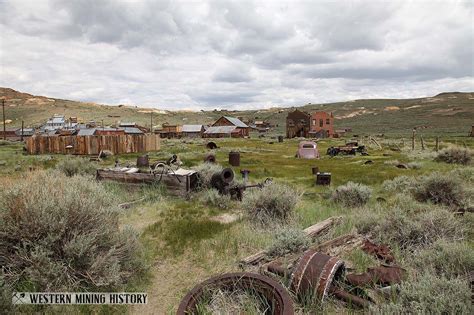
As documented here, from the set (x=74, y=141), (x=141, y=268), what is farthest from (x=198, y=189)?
(x=74, y=141)

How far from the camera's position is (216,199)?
8.56m

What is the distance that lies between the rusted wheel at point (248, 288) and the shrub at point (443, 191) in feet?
21.7

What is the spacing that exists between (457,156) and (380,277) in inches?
717

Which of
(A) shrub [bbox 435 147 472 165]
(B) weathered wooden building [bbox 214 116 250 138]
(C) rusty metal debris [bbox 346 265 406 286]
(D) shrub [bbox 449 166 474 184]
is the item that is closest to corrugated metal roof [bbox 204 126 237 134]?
(B) weathered wooden building [bbox 214 116 250 138]

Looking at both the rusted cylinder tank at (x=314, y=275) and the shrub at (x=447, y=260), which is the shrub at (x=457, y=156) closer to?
the shrub at (x=447, y=260)

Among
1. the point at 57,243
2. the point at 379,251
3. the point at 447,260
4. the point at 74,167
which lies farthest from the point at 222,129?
the point at 447,260

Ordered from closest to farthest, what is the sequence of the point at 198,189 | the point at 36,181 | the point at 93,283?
the point at 93,283 < the point at 36,181 < the point at 198,189

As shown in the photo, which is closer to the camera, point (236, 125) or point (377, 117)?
point (236, 125)

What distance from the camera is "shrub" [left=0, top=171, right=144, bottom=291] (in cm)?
378

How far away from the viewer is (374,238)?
227 inches

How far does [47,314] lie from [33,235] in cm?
108

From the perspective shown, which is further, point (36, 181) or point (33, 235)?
point (36, 181)

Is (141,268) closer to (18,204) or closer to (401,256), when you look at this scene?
(18,204)

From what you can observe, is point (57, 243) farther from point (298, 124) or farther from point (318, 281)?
point (298, 124)
